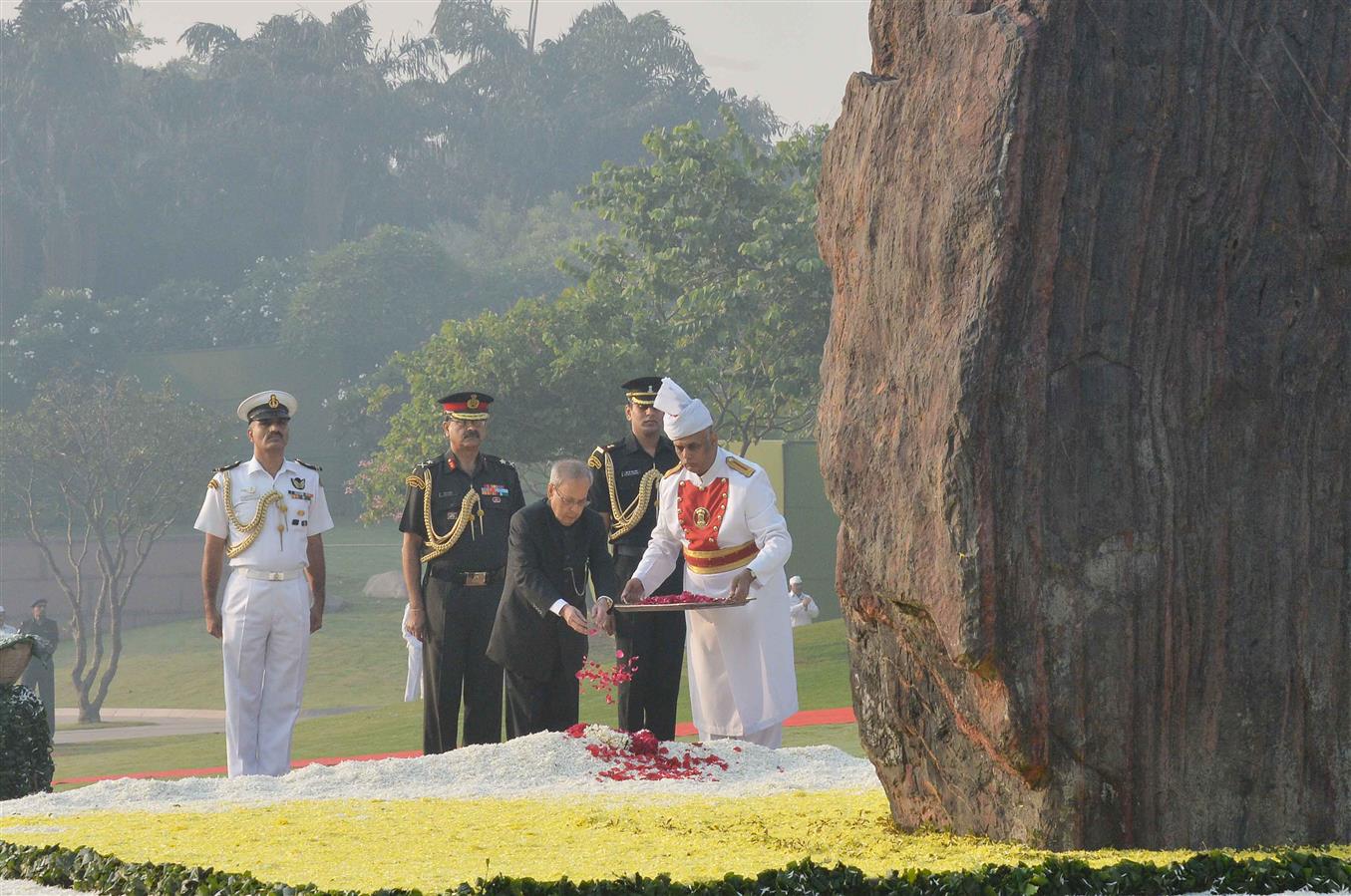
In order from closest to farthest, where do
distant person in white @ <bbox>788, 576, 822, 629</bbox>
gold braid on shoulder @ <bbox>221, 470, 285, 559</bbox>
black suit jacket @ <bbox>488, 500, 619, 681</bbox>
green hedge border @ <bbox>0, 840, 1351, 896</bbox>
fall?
green hedge border @ <bbox>0, 840, 1351, 896</bbox>, black suit jacket @ <bbox>488, 500, 619, 681</bbox>, gold braid on shoulder @ <bbox>221, 470, 285, 559</bbox>, distant person in white @ <bbox>788, 576, 822, 629</bbox>

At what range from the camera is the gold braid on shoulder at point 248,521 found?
8.80 m

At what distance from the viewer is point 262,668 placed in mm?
8797

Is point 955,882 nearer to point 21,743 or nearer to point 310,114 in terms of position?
point 21,743

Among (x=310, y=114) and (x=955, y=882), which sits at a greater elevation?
(x=310, y=114)

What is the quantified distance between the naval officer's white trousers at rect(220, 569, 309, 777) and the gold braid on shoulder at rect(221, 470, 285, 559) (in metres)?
0.14

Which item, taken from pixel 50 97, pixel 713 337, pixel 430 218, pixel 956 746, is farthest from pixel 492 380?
pixel 430 218

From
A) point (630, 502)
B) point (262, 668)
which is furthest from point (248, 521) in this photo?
point (630, 502)

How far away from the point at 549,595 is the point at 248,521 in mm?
1898

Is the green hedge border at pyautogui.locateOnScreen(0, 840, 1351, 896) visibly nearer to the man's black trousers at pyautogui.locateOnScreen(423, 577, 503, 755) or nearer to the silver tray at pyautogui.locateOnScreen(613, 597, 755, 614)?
the silver tray at pyautogui.locateOnScreen(613, 597, 755, 614)

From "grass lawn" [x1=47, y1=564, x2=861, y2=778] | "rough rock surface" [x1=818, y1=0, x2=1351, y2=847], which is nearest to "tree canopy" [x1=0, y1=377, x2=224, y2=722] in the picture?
"grass lawn" [x1=47, y1=564, x2=861, y2=778]

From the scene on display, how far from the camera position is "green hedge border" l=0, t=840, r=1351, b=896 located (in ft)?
15.2

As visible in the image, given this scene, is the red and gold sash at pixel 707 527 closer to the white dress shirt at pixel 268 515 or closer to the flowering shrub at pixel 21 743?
the white dress shirt at pixel 268 515

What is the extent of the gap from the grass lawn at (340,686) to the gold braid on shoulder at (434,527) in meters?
3.42

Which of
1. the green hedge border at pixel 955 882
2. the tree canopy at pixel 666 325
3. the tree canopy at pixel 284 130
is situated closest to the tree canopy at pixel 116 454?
the tree canopy at pixel 666 325
